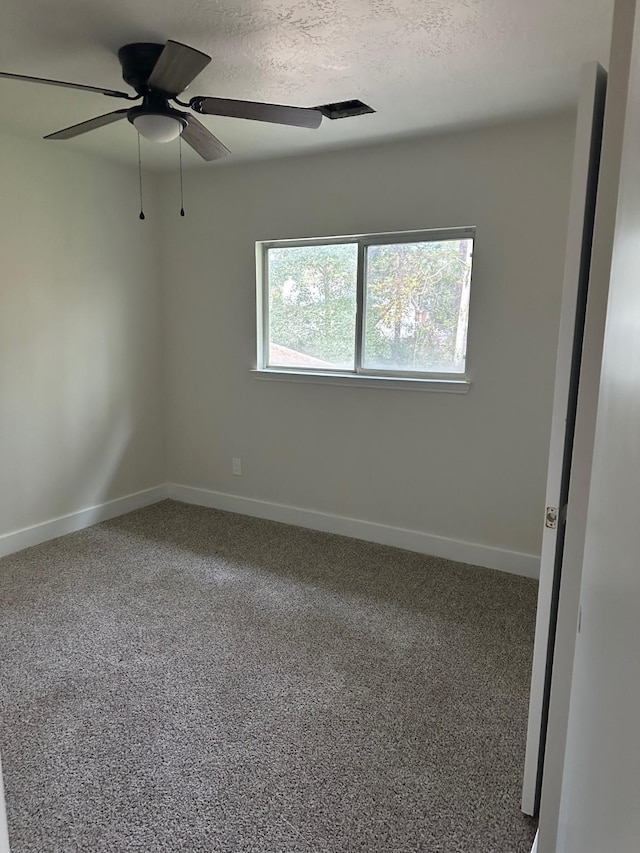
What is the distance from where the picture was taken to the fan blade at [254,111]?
2.03 metres

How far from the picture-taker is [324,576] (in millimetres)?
→ 3109

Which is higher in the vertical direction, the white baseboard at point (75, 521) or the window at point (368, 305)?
the window at point (368, 305)

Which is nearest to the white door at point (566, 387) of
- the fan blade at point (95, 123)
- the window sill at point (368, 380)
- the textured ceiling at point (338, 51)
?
the textured ceiling at point (338, 51)

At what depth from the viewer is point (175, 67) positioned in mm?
1825

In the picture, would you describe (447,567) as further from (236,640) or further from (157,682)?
(157,682)

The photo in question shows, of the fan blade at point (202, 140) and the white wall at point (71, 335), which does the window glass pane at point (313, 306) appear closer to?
the white wall at point (71, 335)

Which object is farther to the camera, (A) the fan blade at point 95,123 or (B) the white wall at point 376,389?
(B) the white wall at point 376,389

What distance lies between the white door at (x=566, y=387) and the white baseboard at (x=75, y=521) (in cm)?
308

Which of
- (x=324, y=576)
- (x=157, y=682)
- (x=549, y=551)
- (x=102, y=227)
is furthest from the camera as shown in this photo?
(x=102, y=227)

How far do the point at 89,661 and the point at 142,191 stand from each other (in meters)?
3.18

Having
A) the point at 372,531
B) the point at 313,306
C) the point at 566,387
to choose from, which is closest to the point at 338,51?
the point at 566,387

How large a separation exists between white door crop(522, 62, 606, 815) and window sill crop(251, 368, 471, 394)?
185 cm

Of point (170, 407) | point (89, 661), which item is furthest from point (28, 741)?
point (170, 407)

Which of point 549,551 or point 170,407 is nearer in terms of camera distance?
point 549,551
